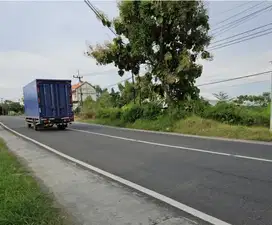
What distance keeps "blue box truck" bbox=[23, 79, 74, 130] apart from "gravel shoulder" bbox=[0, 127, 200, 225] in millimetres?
13945

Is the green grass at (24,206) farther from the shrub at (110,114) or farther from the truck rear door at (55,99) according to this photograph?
the shrub at (110,114)

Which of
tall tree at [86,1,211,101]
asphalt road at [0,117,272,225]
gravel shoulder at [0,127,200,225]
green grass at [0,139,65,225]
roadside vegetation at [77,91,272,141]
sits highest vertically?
tall tree at [86,1,211,101]

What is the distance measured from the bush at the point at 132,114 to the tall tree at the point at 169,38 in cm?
258

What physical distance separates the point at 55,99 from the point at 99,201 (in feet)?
58.2

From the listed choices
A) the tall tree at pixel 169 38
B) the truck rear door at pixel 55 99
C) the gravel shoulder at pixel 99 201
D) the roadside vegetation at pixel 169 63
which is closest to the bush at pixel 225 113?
the roadside vegetation at pixel 169 63

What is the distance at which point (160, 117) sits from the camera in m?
20.6

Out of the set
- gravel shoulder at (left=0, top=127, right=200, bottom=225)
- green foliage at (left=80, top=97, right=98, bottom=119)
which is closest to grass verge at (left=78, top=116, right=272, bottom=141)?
gravel shoulder at (left=0, top=127, right=200, bottom=225)

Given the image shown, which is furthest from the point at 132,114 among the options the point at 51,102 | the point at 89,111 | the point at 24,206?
the point at 24,206

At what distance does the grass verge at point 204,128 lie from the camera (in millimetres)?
13425

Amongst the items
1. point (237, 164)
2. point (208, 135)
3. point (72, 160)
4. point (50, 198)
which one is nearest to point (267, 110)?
point (208, 135)

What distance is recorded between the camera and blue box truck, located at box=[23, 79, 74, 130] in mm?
21781

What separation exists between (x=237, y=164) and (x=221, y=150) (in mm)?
2405

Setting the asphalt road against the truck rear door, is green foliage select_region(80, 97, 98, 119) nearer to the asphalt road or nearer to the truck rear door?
the truck rear door

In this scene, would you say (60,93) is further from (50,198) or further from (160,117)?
(50,198)
